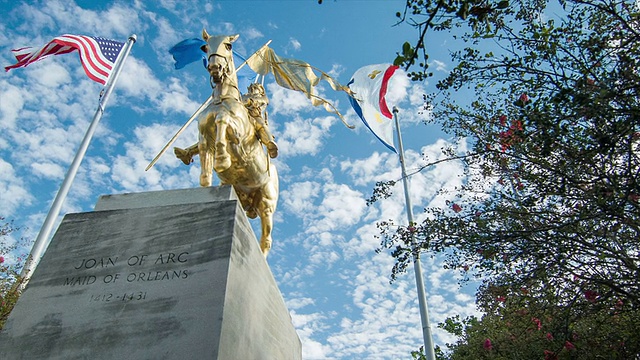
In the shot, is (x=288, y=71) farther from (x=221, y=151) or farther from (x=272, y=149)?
(x=221, y=151)

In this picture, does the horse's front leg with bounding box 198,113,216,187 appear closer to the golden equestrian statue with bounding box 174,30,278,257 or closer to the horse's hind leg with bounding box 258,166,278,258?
the golden equestrian statue with bounding box 174,30,278,257

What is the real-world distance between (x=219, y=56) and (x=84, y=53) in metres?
8.74

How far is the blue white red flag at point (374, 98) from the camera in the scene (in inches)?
546

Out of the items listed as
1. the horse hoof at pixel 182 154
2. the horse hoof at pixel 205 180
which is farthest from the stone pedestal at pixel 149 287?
the horse hoof at pixel 182 154

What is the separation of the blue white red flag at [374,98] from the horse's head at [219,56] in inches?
266

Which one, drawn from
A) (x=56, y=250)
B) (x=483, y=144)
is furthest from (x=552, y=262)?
(x=56, y=250)

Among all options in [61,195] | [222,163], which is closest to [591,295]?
[222,163]

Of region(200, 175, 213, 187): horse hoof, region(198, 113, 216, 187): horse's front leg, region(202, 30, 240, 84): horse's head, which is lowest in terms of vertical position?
region(200, 175, 213, 187): horse hoof

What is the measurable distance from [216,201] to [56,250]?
5.40ft

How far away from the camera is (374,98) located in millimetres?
14383

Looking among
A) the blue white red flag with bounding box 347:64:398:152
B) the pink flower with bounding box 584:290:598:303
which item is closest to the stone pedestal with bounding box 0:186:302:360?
the pink flower with bounding box 584:290:598:303

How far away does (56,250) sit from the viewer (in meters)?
4.62

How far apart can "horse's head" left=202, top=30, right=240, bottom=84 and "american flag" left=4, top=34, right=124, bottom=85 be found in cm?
793

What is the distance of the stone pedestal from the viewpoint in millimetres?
3746
